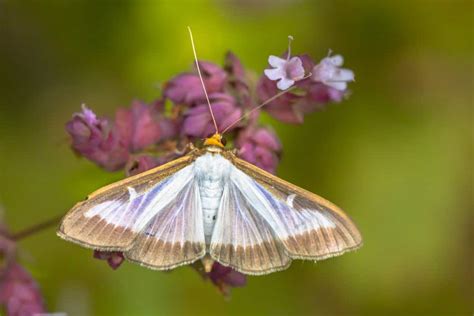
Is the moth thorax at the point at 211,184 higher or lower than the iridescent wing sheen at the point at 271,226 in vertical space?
higher

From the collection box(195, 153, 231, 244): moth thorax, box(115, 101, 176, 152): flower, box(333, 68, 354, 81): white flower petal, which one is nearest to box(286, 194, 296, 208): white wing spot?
box(195, 153, 231, 244): moth thorax

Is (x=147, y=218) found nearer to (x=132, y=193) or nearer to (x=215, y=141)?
(x=132, y=193)

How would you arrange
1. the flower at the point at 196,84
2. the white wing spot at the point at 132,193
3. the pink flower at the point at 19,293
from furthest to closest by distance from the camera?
the pink flower at the point at 19,293 → the flower at the point at 196,84 → the white wing spot at the point at 132,193

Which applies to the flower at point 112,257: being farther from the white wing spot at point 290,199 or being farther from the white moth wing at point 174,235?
the white wing spot at point 290,199

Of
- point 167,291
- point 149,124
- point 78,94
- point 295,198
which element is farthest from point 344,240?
point 78,94

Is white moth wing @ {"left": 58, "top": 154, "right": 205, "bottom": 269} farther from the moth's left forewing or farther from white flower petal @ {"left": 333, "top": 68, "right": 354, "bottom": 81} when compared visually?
white flower petal @ {"left": 333, "top": 68, "right": 354, "bottom": 81}

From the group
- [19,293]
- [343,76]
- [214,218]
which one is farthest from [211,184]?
[19,293]

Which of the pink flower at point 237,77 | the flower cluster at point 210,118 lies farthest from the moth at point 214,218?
the pink flower at point 237,77

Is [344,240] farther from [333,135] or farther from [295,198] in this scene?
[333,135]
